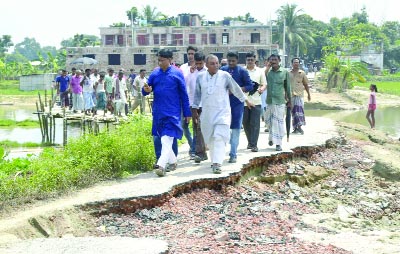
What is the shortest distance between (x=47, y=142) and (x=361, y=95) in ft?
81.0

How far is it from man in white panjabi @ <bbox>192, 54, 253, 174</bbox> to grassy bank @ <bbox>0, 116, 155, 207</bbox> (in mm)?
937

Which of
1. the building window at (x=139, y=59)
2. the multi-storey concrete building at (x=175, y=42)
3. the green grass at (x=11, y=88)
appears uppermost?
the multi-storey concrete building at (x=175, y=42)

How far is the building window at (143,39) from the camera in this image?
5159cm

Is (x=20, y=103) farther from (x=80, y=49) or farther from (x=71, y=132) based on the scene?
(x=71, y=132)

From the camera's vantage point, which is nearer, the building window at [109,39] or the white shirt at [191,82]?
the white shirt at [191,82]

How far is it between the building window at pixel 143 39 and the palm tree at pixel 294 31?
1301 cm

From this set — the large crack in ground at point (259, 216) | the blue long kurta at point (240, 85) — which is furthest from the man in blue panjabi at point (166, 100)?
the blue long kurta at point (240, 85)

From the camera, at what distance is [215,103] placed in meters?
8.35

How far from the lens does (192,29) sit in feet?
164

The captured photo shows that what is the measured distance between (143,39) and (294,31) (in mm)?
14669

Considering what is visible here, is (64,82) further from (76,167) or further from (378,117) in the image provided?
(378,117)

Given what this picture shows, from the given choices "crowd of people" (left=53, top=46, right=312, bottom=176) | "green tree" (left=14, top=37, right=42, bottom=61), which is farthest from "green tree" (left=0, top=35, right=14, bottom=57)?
"green tree" (left=14, top=37, right=42, bottom=61)

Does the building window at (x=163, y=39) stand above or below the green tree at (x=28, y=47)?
below

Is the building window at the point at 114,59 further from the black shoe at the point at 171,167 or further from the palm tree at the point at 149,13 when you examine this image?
the black shoe at the point at 171,167
